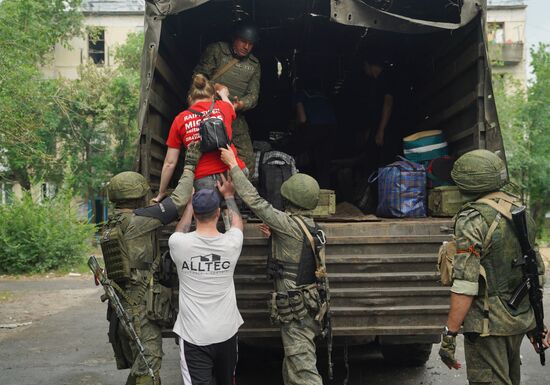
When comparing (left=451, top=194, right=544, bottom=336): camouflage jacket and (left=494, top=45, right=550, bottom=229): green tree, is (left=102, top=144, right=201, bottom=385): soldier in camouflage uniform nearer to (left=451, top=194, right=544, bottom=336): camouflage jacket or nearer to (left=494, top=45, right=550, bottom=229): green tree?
(left=451, top=194, right=544, bottom=336): camouflage jacket

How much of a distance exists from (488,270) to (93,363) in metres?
4.14

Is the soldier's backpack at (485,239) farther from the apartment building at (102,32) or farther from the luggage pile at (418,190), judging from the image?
the apartment building at (102,32)

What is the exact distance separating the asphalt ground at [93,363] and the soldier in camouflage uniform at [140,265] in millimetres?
1398

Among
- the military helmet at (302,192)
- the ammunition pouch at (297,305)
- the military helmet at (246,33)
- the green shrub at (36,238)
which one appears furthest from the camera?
the green shrub at (36,238)

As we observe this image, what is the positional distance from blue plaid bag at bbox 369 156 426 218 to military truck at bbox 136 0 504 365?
205 millimetres

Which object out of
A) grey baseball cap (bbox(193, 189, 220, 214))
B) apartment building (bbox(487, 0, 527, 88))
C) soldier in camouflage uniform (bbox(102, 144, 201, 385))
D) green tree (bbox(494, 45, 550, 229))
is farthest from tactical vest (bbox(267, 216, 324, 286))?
apartment building (bbox(487, 0, 527, 88))

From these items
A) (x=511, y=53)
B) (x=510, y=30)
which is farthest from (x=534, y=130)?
(x=510, y=30)

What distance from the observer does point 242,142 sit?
5.02m

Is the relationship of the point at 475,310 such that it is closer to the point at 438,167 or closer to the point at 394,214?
the point at 394,214

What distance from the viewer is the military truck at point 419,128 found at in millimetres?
3928

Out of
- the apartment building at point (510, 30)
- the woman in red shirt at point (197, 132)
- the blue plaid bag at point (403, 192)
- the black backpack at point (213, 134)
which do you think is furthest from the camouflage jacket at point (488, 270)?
the apartment building at point (510, 30)

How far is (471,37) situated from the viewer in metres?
4.45

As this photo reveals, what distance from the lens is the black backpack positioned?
3947 millimetres

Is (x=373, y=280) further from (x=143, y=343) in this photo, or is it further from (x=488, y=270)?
(x=143, y=343)
